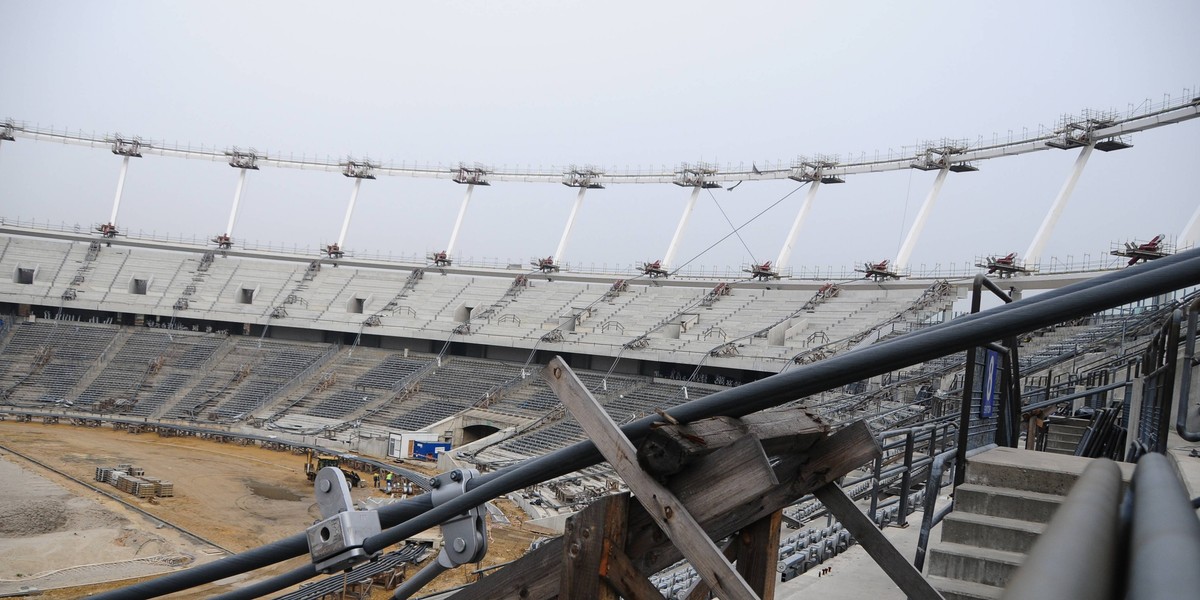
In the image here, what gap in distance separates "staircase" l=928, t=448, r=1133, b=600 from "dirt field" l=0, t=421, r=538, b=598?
46.4 feet

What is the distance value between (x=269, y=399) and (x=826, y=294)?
25596mm

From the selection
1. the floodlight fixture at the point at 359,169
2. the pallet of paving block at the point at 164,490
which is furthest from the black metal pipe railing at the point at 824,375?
the floodlight fixture at the point at 359,169

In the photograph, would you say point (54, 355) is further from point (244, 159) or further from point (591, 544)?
point (591, 544)

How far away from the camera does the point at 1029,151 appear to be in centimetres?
3584

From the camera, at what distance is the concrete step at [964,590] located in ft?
11.8

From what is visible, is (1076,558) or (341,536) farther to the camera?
(341,536)

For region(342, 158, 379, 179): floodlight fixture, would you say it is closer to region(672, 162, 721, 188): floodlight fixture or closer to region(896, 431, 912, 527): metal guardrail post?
region(672, 162, 721, 188): floodlight fixture

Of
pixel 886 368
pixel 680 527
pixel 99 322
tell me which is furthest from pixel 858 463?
pixel 99 322

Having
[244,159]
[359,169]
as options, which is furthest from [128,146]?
[359,169]

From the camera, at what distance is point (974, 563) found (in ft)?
12.5

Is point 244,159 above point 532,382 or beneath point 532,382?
above

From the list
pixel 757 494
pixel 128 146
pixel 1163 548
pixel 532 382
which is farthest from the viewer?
pixel 128 146

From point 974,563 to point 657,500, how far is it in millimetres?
2493

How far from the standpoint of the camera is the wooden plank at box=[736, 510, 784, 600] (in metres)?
2.41
